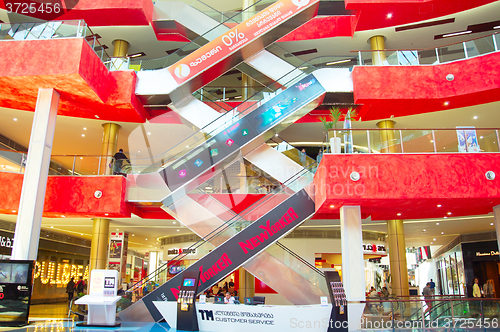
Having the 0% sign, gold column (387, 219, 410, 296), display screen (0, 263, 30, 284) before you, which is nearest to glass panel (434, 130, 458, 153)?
gold column (387, 219, 410, 296)

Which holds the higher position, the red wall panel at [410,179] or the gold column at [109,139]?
the gold column at [109,139]

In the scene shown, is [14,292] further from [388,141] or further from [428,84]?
[428,84]

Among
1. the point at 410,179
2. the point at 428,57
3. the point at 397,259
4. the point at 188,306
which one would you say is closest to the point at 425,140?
the point at 410,179

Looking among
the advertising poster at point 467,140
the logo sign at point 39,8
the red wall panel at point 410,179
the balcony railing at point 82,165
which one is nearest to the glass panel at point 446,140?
the advertising poster at point 467,140

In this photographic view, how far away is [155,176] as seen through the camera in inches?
502

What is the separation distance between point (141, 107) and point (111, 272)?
19.3 feet

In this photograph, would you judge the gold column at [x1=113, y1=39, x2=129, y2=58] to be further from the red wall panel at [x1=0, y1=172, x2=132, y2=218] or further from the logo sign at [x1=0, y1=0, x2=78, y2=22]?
the red wall panel at [x1=0, y1=172, x2=132, y2=218]

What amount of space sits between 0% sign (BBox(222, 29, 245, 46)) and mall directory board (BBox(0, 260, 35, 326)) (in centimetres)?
891

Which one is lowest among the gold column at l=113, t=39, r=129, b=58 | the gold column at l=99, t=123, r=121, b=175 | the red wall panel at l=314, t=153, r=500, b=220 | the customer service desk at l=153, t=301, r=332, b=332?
the customer service desk at l=153, t=301, r=332, b=332

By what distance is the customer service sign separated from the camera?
1310cm

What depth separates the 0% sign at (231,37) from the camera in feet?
43.3

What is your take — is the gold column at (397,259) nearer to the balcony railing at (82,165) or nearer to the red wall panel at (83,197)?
the red wall panel at (83,197)

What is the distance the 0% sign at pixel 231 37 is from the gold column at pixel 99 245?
8.65m

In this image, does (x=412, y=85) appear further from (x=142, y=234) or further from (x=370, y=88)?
(x=142, y=234)
